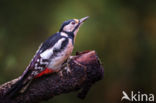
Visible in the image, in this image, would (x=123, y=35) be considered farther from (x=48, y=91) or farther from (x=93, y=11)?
(x=48, y=91)

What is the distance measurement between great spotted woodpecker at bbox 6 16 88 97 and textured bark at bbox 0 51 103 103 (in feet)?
0.18

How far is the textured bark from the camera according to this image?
2.42 metres

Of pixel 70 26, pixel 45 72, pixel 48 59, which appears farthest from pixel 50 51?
pixel 70 26

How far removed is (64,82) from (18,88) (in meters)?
0.35

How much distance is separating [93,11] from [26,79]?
6.68 ft

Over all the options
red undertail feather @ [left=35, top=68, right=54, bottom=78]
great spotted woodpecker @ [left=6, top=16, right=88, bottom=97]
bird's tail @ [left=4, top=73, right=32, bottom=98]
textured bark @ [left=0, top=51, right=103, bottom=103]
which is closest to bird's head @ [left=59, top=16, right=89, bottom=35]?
great spotted woodpecker @ [left=6, top=16, right=88, bottom=97]

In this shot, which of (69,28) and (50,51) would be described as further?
(69,28)

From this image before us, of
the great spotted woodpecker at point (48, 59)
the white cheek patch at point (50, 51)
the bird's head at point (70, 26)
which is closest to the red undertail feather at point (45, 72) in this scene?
the great spotted woodpecker at point (48, 59)

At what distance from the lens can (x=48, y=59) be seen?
2395 millimetres

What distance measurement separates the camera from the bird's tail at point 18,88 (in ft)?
7.73

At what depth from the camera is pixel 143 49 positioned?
414 centimetres

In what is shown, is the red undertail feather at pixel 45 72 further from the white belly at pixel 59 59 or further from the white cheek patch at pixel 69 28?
the white cheek patch at pixel 69 28

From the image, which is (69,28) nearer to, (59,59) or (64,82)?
(59,59)

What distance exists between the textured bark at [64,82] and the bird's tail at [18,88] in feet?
0.11
